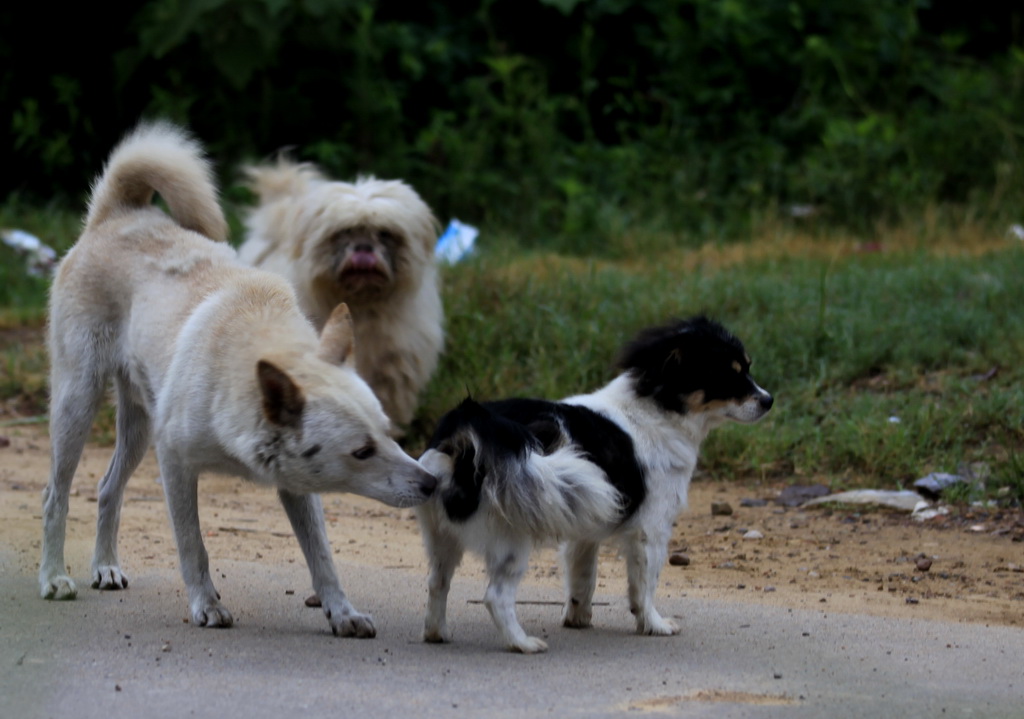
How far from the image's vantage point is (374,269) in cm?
786

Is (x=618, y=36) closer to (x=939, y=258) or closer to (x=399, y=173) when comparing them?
(x=399, y=173)

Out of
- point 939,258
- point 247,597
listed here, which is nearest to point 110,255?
point 247,597

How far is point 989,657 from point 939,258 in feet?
21.3

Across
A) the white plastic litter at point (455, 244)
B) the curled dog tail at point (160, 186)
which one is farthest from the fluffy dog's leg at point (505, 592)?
the white plastic litter at point (455, 244)

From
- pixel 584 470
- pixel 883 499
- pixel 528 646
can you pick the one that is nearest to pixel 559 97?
pixel 883 499

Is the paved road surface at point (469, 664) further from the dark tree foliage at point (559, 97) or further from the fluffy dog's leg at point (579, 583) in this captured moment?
the dark tree foliage at point (559, 97)

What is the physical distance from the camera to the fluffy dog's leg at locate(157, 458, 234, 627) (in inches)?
179

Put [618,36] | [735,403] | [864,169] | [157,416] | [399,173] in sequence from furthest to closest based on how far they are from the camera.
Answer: [618,36], [399,173], [864,169], [735,403], [157,416]

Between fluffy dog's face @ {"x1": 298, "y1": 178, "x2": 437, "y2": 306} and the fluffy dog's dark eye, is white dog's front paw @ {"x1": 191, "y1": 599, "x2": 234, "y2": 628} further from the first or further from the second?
fluffy dog's face @ {"x1": 298, "y1": 178, "x2": 437, "y2": 306}

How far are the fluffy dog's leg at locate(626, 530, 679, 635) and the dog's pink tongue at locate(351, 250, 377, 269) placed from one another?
3.56m

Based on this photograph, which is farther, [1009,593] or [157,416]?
[1009,593]

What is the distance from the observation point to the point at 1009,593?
5344 mm

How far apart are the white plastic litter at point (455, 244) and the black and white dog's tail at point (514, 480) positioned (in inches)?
208

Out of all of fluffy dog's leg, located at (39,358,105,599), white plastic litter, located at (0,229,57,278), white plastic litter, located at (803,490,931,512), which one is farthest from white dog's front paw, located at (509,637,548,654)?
white plastic litter, located at (0,229,57,278)
